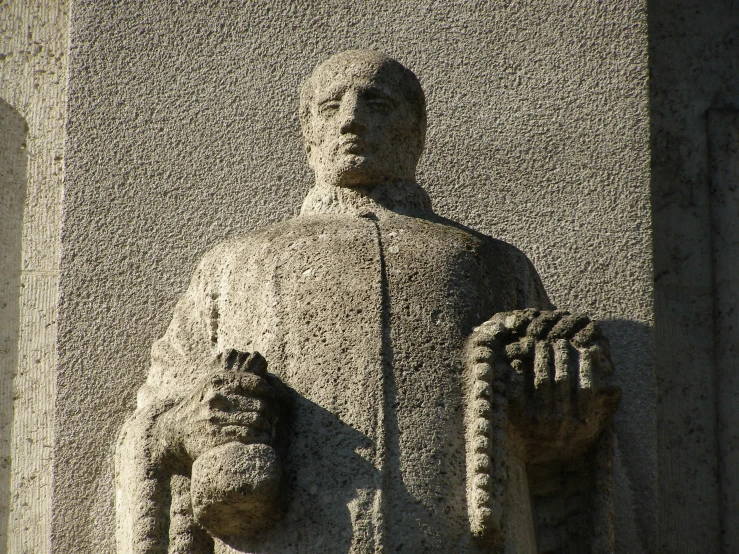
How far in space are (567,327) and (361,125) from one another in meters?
0.79

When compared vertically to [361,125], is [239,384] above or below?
below

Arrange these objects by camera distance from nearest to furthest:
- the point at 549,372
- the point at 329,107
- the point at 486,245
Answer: the point at 549,372, the point at 486,245, the point at 329,107

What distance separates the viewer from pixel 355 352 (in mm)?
3572

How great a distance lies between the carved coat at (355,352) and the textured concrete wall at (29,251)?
89 centimetres

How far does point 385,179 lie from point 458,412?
0.74 meters

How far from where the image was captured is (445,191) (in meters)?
4.82

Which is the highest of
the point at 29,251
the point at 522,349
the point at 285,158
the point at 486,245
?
the point at 285,158

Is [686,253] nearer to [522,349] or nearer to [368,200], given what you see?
[368,200]

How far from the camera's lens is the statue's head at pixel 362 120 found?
3.96 m

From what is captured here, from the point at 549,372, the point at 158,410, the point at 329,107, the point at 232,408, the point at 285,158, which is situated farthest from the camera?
the point at 285,158

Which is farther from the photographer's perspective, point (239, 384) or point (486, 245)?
point (486, 245)

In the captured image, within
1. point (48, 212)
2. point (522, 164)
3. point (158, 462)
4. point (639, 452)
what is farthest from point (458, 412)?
point (48, 212)

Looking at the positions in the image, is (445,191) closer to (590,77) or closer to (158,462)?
(590,77)

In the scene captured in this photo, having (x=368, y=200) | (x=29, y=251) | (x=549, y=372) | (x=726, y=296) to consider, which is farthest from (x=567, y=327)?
(x=29, y=251)
